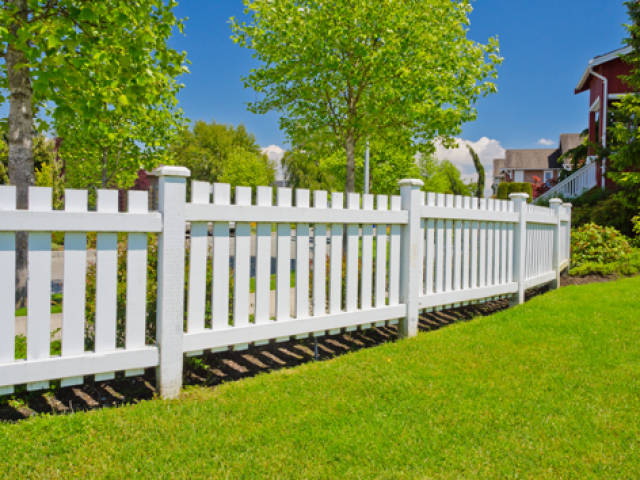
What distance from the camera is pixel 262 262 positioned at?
3.55 metres

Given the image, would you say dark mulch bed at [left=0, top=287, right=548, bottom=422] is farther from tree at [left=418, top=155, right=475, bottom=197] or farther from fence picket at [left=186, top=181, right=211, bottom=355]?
tree at [left=418, top=155, right=475, bottom=197]

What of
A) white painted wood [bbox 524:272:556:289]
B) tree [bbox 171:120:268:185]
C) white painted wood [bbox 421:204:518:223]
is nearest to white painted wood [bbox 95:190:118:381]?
white painted wood [bbox 421:204:518:223]

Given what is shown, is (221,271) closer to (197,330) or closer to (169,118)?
(197,330)

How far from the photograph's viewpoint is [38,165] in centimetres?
2720

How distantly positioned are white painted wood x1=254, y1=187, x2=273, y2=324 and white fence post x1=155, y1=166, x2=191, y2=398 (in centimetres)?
61

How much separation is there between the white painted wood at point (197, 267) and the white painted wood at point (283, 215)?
78 mm

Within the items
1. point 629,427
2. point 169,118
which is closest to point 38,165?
point 169,118

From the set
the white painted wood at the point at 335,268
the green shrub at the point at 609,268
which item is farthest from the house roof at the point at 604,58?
the white painted wood at the point at 335,268

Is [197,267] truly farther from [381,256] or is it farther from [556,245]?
[556,245]

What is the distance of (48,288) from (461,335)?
12.3ft

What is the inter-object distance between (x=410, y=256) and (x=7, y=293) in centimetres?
332

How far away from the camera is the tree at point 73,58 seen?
4.42 meters

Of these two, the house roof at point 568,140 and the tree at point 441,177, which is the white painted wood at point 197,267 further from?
the house roof at point 568,140

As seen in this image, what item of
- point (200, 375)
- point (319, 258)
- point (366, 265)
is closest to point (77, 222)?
point (200, 375)
